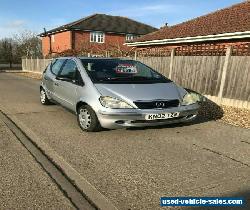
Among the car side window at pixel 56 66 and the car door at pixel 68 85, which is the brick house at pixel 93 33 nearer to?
the car side window at pixel 56 66

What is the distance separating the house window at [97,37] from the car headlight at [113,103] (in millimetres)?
36915

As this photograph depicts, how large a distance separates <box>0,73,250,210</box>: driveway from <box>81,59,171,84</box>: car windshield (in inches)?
41.1

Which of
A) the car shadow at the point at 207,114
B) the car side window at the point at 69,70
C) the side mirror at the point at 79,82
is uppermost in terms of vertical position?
the car side window at the point at 69,70

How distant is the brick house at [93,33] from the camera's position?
131ft

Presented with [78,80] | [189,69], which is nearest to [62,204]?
[78,80]

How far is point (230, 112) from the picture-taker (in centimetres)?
860

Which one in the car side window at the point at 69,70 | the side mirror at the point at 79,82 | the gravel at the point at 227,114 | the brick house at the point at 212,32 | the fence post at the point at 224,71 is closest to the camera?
the side mirror at the point at 79,82

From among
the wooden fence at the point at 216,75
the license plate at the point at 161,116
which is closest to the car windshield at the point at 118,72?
the license plate at the point at 161,116

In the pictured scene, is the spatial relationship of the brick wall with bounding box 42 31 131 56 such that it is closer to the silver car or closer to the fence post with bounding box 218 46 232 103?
the fence post with bounding box 218 46 232 103

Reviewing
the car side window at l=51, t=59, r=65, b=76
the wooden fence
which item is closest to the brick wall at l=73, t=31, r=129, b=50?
the wooden fence

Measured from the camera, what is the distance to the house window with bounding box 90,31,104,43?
4140 cm

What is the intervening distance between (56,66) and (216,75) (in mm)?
5278

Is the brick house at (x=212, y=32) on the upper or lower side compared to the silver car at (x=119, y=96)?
upper

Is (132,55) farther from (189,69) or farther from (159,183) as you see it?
(159,183)
